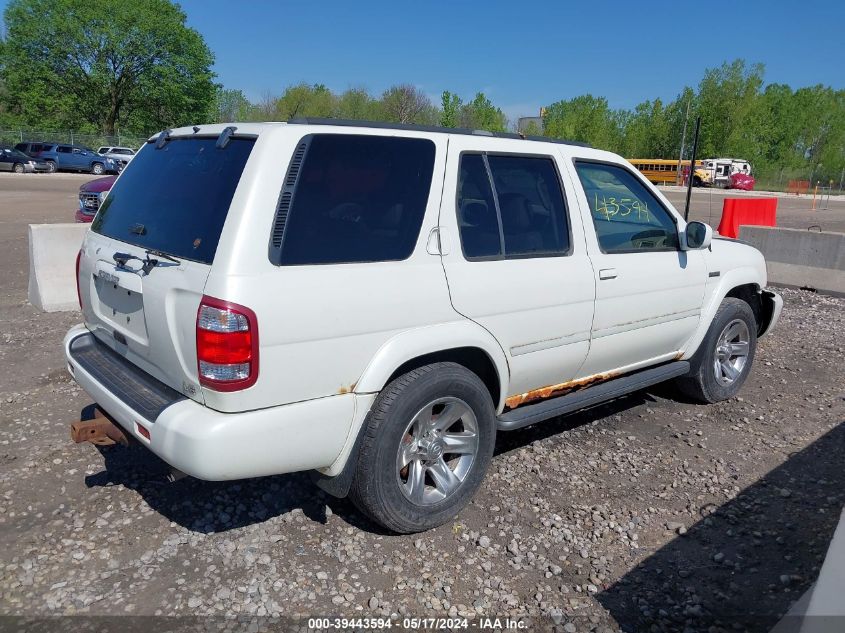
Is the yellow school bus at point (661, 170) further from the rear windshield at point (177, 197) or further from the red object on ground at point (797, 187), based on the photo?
the rear windshield at point (177, 197)

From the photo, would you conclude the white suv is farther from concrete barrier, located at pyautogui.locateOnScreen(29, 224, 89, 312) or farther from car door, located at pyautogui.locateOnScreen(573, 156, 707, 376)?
concrete barrier, located at pyautogui.locateOnScreen(29, 224, 89, 312)

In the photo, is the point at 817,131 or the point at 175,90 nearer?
the point at 175,90

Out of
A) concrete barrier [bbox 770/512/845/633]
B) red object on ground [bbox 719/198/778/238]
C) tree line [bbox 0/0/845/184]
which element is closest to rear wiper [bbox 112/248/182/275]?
concrete barrier [bbox 770/512/845/633]

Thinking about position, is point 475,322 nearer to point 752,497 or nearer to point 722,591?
point 722,591

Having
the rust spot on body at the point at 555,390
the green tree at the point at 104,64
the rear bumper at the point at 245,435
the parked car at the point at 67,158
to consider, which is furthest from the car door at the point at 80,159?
the rust spot on body at the point at 555,390

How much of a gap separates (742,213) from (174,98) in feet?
169

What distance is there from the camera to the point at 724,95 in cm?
6194

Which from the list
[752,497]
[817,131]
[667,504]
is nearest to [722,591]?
[667,504]

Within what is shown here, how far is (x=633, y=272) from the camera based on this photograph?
4.22m

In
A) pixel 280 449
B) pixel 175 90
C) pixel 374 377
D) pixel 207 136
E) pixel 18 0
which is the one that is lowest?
pixel 280 449

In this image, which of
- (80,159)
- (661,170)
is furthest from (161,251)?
(661,170)

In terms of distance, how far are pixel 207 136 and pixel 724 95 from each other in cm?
6831

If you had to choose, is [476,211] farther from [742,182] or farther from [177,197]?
[742,182]

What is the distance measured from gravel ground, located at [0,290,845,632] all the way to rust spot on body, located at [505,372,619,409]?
1.66 feet
